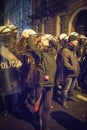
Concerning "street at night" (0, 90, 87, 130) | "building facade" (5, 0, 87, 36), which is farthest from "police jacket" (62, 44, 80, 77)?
"building facade" (5, 0, 87, 36)

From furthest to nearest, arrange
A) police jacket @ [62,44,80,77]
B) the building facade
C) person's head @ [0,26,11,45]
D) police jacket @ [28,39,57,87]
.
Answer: the building facade → police jacket @ [62,44,80,77] → person's head @ [0,26,11,45] → police jacket @ [28,39,57,87]

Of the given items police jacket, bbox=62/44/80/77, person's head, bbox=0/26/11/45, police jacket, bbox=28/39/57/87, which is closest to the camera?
police jacket, bbox=28/39/57/87

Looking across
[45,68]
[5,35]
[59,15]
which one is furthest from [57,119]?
[59,15]

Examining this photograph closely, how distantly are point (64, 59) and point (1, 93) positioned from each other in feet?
4.58

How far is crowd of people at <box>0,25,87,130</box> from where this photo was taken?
3.00 metres

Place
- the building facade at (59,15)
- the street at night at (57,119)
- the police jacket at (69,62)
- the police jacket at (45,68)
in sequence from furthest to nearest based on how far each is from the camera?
the building facade at (59,15), the police jacket at (69,62), the street at night at (57,119), the police jacket at (45,68)

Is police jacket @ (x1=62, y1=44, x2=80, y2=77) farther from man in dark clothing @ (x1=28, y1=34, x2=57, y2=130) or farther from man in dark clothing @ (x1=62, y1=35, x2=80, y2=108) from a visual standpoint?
man in dark clothing @ (x1=28, y1=34, x2=57, y2=130)

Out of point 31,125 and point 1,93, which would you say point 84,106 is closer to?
point 31,125

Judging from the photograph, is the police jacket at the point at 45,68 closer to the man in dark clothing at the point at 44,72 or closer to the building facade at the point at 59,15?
the man in dark clothing at the point at 44,72

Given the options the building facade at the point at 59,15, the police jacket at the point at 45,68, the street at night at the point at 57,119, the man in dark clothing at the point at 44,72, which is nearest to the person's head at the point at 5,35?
the man in dark clothing at the point at 44,72

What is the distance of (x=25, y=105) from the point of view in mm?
4141

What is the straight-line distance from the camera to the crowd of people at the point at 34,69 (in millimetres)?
3004

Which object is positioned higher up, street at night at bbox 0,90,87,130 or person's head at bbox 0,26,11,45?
person's head at bbox 0,26,11,45

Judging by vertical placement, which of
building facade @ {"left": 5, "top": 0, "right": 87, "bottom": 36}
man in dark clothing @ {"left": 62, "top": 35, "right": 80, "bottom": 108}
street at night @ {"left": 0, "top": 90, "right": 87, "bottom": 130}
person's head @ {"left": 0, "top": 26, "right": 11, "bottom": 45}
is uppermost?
building facade @ {"left": 5, "top": 0, "right": 87, "bottom": 36}
